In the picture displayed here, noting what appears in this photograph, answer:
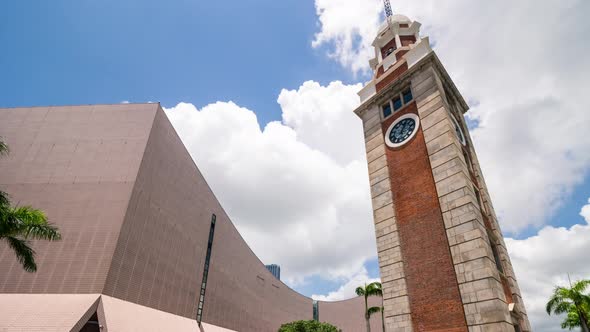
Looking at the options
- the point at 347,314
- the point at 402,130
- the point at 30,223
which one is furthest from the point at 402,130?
the point at 347,314

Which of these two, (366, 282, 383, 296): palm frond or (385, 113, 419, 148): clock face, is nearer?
(385, 113, 419, 148): clock face

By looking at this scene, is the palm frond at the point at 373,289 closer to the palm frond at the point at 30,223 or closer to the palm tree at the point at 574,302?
the palm tree at the point at 574,302

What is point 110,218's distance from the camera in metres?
20.6

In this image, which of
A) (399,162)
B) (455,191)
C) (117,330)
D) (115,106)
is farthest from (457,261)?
(115,106)

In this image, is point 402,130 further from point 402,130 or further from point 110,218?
point 110,218

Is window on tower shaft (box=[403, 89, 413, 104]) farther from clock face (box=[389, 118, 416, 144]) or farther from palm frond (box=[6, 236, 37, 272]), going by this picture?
palm frond (box=[6, 236, 37, 272])

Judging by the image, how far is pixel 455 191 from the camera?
538 inches

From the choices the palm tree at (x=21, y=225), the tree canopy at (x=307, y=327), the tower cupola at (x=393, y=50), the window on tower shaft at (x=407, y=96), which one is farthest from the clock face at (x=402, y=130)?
the tree canopy at (x=307, y=327)

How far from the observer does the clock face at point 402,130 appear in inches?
686

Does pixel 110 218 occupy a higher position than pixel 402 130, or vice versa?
pixel 402 130

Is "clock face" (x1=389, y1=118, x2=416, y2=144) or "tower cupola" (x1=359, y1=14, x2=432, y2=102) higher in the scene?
"tower cupola" (x1=359, y1=14, x2=432, y2=102)

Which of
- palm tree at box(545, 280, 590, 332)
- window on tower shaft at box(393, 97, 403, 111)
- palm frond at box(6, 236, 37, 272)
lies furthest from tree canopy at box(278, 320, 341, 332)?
palm frond at box(6, 236, 37, 272)

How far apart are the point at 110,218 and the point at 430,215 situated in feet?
63.9

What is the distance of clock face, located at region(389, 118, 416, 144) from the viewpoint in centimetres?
1742
